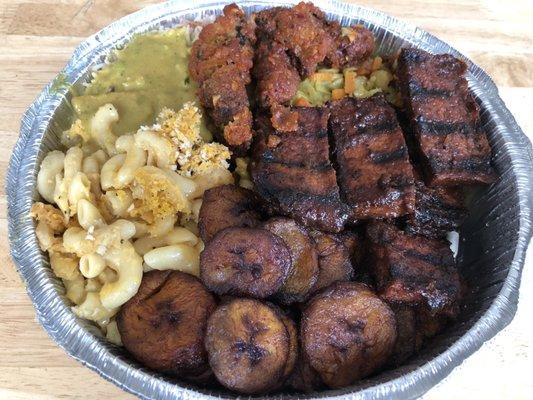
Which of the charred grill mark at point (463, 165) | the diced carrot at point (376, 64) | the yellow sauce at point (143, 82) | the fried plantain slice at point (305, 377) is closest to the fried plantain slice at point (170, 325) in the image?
the fried plantain slice at point (305, 377)

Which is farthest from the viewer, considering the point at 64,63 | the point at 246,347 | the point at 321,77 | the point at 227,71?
the point at 64,63

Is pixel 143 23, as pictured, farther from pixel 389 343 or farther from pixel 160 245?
pixel 389 343

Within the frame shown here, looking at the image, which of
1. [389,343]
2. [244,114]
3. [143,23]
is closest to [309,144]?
[244,114]

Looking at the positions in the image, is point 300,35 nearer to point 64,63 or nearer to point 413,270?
point 413,270

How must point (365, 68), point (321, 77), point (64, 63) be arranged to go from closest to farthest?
point (321, 77) → point (365, 68) → point (64, 63)

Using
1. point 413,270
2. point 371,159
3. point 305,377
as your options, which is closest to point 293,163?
point 371,159

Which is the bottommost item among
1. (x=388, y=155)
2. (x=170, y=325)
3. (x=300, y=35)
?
(x=170, y=325)

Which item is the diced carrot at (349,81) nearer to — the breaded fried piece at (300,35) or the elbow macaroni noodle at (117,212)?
the breaded fried piece at (300,35)

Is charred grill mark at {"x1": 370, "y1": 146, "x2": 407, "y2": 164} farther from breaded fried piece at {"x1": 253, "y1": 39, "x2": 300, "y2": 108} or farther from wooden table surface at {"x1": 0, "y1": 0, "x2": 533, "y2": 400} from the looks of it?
wooden table surface at {"x1": 0, "y1": 0, "x2": 533, "y2": 400}
